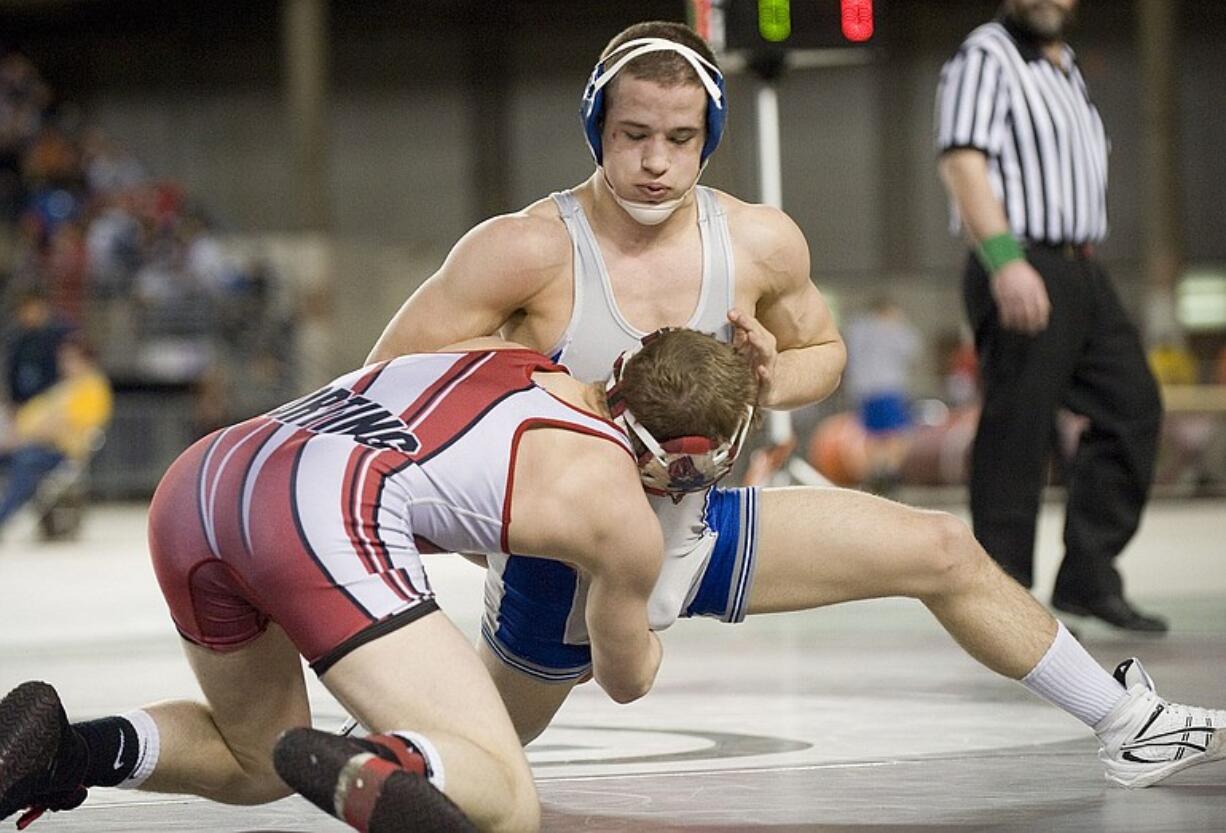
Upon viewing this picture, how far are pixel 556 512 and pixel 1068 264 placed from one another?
289 cm

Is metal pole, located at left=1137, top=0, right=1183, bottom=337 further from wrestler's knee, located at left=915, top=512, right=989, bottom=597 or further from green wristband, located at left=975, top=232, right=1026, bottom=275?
wrestler's knee, located at left=915, top=512, right=989, bottom=597

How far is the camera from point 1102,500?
17.8 feet

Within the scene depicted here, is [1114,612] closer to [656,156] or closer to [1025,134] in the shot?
[1025,134]

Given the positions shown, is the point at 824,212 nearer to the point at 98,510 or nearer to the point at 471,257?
the point at 98,510

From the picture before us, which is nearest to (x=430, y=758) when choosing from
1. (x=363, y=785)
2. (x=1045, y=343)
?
(x=363, y=785)

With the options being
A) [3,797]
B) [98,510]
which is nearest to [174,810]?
[3,797]

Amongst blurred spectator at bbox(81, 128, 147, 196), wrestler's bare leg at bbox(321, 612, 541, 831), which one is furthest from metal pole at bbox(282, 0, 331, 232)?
wrestler's bare leg at bbox(321, 612, 541, 831)

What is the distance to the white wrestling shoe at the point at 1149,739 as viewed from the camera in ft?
11.0

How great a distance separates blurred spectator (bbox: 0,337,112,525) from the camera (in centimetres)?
1183

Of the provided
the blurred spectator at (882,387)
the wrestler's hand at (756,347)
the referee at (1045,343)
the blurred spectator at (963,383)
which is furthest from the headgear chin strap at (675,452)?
the blurred spectator at (963,383)

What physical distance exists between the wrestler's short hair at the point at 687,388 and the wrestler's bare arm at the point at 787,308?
0.47m

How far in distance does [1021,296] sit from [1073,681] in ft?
6.26

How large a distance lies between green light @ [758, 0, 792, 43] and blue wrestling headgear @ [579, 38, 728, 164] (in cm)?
371

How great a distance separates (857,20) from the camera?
709cm
